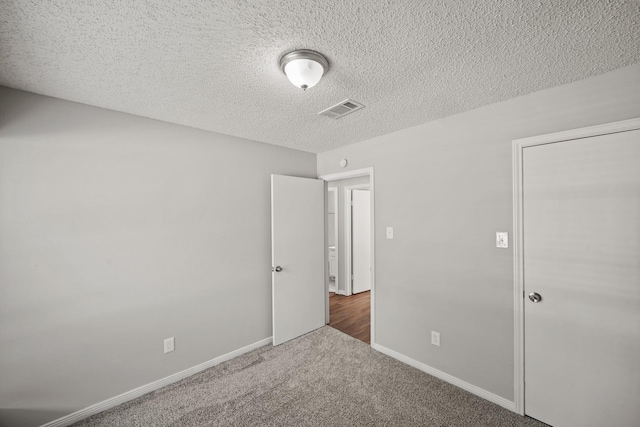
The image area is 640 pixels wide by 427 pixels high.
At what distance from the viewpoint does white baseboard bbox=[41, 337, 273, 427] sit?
1.90 meters

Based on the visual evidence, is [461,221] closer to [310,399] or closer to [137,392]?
[310,399]

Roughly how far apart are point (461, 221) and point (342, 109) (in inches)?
55.2

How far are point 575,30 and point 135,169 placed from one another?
9.90ft

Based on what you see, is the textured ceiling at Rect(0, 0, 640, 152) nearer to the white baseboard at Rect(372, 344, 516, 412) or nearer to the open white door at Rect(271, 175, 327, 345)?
the open white door at Rect(271, 175, 327, 345)

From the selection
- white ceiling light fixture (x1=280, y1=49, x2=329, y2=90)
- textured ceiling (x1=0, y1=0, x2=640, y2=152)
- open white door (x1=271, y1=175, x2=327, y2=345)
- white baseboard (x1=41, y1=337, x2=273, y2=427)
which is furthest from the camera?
open white door (x1=271, y1=175, x2=327, y2=345)

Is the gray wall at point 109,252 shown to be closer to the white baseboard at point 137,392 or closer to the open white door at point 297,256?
the white baseboard at point 137,392

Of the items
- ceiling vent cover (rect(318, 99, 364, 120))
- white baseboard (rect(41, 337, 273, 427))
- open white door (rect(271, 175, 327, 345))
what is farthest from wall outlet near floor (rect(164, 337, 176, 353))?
ceiling vent cover (rect(318, 99, 364, 120))

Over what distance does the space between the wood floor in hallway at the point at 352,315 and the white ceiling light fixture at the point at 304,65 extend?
288 cm

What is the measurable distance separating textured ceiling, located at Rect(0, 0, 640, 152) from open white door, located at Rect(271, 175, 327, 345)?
126cm

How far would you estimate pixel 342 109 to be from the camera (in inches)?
83.9

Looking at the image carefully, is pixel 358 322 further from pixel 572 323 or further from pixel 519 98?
pixel 519 98

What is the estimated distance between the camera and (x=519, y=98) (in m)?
1.96

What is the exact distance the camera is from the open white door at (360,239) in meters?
4.93

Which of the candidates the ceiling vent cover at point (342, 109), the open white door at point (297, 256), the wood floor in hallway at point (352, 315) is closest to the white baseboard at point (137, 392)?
the open white door at point (297, 256)
